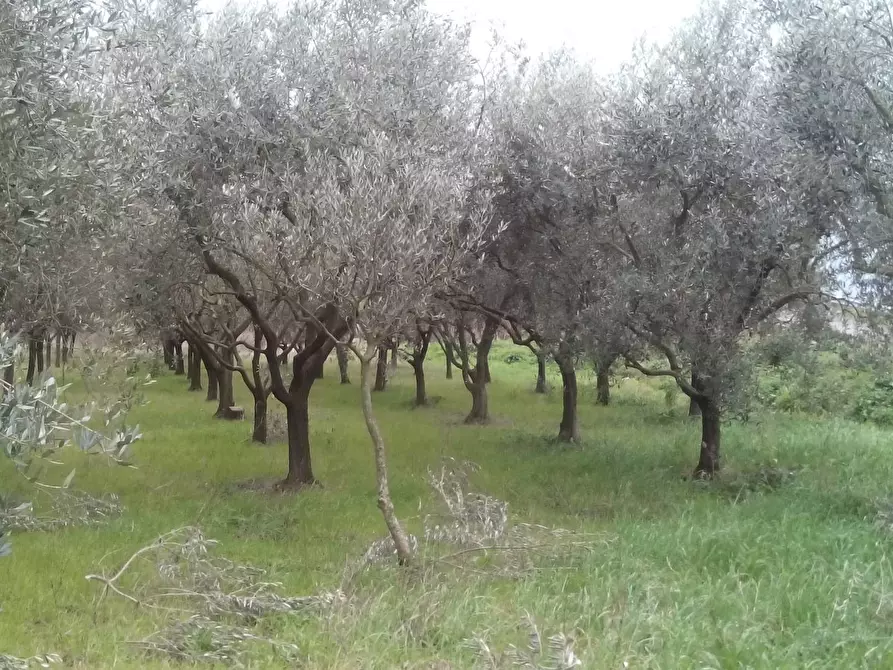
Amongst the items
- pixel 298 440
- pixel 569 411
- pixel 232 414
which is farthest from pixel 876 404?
pixel 232 414

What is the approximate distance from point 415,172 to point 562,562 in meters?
5.09

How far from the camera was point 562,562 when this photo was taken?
8.60 metres

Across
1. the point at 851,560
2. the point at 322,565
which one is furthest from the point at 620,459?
the point at 322,565

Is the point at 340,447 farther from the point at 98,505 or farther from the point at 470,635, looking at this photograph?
the point at 470,635

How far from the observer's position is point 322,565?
894 cm

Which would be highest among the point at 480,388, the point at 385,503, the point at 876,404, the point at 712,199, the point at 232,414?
the point at 712,199

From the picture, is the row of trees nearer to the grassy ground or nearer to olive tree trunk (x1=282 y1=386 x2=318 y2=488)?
olive tree trunk (x1=282 y1=386 x2=318 y2=488)

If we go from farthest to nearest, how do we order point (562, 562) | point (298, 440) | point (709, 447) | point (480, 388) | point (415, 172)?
point (480, 388) → point (709, 447) → point (298, 440) → point (415, 172) → point (562, 562)

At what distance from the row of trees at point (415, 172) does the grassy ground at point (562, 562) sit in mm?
1475

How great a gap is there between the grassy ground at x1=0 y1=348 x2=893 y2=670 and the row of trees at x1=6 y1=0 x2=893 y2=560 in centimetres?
147

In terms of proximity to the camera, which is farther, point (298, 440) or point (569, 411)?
point (569, 411)

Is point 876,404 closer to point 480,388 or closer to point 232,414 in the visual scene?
point 480,388

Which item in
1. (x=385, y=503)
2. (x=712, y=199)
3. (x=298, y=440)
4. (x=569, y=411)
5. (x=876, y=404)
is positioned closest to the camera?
(x=385, y=503)

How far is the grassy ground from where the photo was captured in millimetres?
6324
